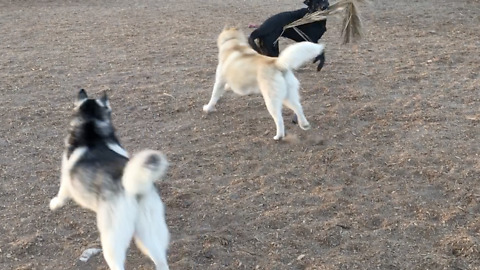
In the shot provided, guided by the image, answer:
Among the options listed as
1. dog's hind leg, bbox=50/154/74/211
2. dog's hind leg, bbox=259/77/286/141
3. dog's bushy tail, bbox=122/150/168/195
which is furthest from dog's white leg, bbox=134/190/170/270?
dog's hind leg, bbox=259/77/286/141

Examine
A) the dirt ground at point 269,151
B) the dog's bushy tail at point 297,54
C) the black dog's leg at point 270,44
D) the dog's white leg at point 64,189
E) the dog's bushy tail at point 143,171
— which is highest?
the dog's bushy tail at point 143,171

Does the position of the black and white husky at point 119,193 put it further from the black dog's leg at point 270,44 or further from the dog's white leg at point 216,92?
the black dog's leg at point 270,44

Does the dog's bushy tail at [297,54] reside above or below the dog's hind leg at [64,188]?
above

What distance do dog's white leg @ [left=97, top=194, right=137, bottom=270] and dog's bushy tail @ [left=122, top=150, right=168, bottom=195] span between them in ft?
0.36

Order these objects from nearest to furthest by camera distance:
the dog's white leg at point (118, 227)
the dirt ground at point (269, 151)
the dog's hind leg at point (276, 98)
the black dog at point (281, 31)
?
the dog's white leg at point (118, 227), the dirt ground at point (269, 151), the dog's hind leg at point (276, 98), the black dog at point (281, 31)

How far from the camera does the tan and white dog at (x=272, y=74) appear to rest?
4.86m

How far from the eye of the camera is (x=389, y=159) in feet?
15.0

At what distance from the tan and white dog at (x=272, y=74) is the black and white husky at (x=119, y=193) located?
6.47 feet

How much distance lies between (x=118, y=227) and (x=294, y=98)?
268 cm

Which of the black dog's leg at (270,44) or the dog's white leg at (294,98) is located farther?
the black dog's leg at (270,44)

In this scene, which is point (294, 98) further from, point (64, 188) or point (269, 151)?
point (64, 188)

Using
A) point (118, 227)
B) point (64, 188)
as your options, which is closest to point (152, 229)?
point (118, 227)

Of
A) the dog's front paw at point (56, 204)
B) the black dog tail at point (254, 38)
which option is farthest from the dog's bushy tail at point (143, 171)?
the black dog tail at point (254, 38)

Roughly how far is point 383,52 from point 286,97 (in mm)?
3138
